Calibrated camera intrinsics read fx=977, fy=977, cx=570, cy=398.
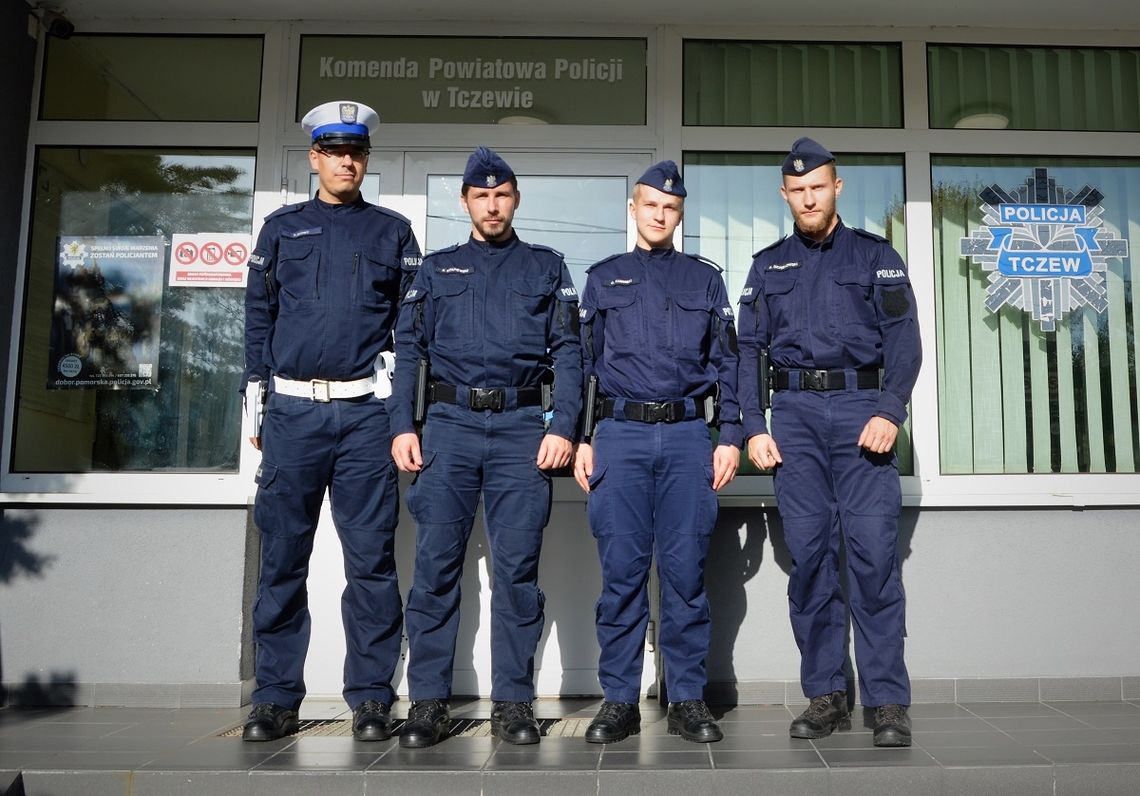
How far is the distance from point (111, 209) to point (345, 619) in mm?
2480

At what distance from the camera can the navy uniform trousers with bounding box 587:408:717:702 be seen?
11.6 ft

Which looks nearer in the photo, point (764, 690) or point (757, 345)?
point (757, 345)

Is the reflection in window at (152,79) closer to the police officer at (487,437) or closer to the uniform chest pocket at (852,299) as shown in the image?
the police officer at (487,437)

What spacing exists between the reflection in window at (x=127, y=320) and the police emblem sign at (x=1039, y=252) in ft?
11.9

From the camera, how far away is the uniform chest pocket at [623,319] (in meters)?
3.71

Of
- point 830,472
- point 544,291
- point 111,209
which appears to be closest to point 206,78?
point 111,209

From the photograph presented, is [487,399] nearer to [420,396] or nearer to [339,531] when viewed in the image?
[420,396]

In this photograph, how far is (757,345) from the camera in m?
3.86

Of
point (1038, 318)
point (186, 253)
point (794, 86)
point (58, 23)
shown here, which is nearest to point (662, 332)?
point (794, 86)

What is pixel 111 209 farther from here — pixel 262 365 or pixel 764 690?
pixel 764 690

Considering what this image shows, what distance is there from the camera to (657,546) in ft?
12.0

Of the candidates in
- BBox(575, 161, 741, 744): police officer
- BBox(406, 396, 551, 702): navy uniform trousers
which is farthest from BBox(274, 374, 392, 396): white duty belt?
BBox(575, 161, 741, 744): police officer

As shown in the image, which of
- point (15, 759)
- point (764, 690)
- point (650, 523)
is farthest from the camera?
point (764, 690)

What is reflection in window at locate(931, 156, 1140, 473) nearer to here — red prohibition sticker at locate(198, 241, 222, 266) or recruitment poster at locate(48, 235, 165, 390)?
red prohibition sticker at locate(198, 241, 222, 266)
